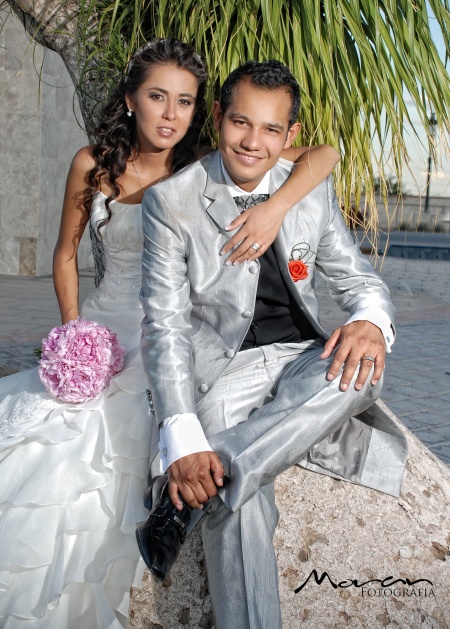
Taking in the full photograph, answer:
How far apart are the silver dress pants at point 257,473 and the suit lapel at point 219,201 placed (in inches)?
23.5

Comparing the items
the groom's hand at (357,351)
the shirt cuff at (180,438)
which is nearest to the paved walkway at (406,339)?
the shirt cuff at (180,438)

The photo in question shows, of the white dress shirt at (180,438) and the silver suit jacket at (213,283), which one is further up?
the silver suit jacket at (213,283)

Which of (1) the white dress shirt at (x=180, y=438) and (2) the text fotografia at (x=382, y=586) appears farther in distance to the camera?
(2) the text fotografia at (x=382, y=586)

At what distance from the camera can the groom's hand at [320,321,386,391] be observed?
247 centimetres

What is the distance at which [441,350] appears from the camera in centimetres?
753

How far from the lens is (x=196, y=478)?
234 cm

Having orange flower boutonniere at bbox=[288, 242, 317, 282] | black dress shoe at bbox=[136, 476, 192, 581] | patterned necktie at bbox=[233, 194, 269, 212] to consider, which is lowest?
black dress shoe at bbox=[136, 476, 192, 581]

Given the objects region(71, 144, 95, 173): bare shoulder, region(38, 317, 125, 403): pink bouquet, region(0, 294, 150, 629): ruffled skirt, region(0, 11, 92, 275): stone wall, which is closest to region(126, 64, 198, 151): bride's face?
region(71, 144, 95, 173): bare shoulder

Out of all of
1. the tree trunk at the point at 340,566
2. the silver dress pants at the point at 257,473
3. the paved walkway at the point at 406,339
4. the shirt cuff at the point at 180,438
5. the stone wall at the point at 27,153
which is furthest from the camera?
the stone wall at the point at 27,153

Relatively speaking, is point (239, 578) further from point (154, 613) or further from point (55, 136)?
point (55, 136)

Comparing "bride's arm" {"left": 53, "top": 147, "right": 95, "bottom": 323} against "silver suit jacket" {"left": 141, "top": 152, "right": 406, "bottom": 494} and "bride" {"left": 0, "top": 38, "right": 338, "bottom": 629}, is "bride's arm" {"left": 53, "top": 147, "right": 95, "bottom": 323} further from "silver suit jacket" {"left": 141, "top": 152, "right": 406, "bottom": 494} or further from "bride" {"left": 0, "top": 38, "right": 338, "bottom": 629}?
"silver suit jacket" {"left": 141, "top": 152, "right": 406, "bottom": 494}

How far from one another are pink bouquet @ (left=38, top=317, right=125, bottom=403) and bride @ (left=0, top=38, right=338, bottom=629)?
0.04 meters
